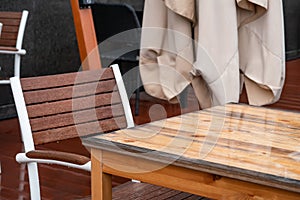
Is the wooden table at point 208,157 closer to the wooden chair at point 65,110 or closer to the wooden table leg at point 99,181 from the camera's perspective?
the wooden table leg at point 99,181

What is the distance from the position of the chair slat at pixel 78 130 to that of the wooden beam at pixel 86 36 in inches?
40.9

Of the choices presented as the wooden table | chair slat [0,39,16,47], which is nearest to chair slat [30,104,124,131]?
the wooden table

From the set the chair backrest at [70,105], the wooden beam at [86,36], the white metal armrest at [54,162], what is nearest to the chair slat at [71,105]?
the chair backrest at [70,105]

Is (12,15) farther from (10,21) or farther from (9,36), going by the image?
(9,36)

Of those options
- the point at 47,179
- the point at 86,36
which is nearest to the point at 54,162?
the point at 86,36

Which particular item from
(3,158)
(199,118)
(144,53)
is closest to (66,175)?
(3,158)

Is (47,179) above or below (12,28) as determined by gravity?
below

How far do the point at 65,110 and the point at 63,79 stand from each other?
129 millimetres

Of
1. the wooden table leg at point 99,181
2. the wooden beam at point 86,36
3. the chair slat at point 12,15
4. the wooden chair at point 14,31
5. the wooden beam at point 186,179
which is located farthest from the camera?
the chair slat at point 12,15

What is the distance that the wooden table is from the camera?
1.62m

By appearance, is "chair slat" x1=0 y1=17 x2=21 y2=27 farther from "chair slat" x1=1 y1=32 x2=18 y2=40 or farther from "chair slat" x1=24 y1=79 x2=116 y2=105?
"chair slat" x1=24 y1=79 x2=116 y2=105

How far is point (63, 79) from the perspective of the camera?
2.61 metres

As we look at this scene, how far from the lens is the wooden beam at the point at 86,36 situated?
12.3 ft

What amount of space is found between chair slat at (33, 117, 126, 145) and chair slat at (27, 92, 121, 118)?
71 mm
